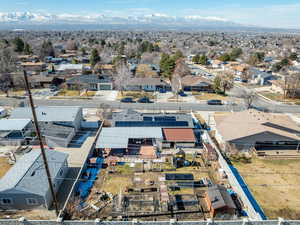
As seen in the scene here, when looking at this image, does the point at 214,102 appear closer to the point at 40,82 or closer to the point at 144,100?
the point at 144,100

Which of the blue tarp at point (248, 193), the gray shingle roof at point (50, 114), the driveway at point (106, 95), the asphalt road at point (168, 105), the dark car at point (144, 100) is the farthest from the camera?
the driveway at point (106, 95)

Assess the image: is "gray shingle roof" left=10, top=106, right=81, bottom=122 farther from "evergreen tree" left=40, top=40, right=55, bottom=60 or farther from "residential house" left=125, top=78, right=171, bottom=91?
"evergreen tree" left=40, top=40, right=55, bottom=60

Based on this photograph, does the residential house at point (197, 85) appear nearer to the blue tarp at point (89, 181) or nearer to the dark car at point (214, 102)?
the dark car at point (214, 102)

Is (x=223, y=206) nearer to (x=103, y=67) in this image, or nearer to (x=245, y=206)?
(x=245, y=206)

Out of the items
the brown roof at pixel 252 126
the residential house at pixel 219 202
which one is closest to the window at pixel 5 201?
the residential house at pixel 219 202

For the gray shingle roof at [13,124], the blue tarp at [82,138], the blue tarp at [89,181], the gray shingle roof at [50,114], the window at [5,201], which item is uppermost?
the gray shingle roof at [50,114]

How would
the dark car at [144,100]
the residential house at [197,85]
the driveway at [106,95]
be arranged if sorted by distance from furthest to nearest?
1. the residential house at [197,85]
2. the driveway at [106,95]
3. the dark car at [144,100]
